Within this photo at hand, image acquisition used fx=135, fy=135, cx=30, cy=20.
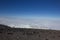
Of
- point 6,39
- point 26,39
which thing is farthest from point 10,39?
point 26,39

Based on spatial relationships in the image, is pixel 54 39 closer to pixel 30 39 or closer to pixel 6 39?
Answer: pixel 30 39

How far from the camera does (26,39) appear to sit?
1017 inches

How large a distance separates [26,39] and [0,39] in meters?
4.87

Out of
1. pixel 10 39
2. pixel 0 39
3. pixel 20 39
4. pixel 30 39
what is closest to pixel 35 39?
pixel 30 39

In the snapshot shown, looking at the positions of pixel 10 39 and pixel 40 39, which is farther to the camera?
pixel 40 39

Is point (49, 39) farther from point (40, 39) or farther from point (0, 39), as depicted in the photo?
point (0, 39)

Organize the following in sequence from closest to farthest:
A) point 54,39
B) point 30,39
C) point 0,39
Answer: point 0,39 < point 30,39 < point 54,39

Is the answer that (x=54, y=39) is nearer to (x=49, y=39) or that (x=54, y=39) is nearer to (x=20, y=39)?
(x=49, y=39)

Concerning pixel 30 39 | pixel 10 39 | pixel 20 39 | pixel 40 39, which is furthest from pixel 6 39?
pixel 40 39

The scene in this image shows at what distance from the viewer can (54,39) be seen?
28.3 meters

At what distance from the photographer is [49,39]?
90.9 feet

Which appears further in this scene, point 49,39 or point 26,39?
point 49,39

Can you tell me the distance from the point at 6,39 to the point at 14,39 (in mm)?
1455

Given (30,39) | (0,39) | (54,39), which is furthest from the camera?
(54,39)
